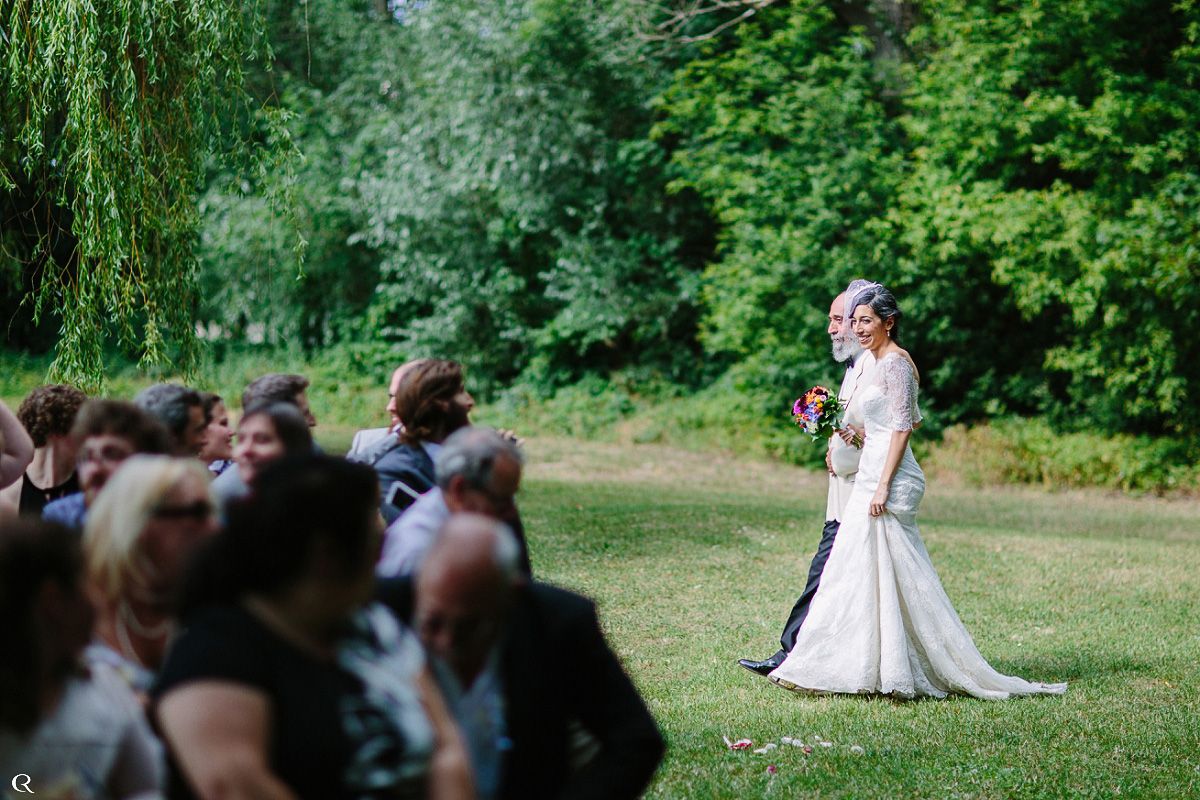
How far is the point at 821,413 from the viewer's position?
7.37m

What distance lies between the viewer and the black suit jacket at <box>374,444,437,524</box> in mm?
4414

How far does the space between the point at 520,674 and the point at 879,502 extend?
466 centimetres

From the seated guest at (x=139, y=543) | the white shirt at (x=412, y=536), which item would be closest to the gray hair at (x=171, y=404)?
the white shirt at (x=412, y=536)

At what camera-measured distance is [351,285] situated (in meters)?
27.0

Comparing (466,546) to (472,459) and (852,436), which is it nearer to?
(472,459)

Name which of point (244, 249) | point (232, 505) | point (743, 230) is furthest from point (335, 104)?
A: point (232, 505)

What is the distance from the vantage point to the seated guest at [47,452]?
4.97 metres

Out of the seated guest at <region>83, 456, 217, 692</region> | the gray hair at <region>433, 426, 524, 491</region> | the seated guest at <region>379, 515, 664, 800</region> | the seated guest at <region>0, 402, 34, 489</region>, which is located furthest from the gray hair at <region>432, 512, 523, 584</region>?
the seated guest at <region>0, 402, 34, 489</region>

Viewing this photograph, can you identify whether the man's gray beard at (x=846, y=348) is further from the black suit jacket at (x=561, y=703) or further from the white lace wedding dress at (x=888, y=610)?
the black suit jacket at (x=561, y=703)

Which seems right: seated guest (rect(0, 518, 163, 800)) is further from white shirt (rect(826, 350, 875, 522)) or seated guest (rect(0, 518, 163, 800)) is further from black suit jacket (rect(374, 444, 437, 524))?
white shirt (rect(826, 350, 875, 522))

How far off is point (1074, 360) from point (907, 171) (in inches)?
168

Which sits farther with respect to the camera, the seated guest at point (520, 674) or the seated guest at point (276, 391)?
the seated guest at point (276, 391)

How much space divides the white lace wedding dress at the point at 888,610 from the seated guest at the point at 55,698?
5225 mm

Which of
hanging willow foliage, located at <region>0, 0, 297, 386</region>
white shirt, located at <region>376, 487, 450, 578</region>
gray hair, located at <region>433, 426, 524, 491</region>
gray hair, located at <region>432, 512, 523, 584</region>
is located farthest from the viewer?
hanging willow foliage, located at <region>0, 0, 297, 386</region>
